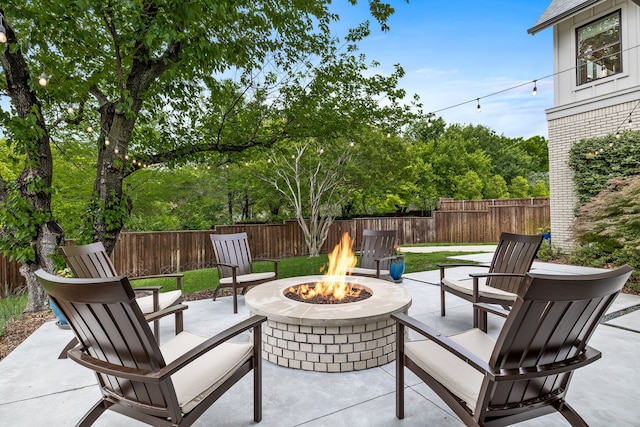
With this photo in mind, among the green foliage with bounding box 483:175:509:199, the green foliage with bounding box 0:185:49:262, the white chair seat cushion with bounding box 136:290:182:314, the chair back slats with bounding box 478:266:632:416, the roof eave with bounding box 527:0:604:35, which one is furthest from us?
the green foliage with bounding box 483:175:509:199

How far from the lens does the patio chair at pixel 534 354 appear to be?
135cm

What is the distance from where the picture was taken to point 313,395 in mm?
2258

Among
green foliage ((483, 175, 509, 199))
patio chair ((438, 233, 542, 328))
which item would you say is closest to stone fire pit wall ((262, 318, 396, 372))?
patio chair ((438, 233, 542, 328))

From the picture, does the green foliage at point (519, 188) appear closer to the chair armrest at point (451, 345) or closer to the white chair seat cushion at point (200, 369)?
the chair armrest at point (451, 345)

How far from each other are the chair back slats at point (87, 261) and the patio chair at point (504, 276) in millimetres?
3637

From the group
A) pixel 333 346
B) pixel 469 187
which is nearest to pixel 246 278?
pixel 333 346

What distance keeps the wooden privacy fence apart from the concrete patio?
20.2 feet

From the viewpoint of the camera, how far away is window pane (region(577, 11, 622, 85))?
7.37 m

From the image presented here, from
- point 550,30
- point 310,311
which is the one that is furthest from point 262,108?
point 550,30

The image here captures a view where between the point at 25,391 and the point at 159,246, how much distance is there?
25.0 feet

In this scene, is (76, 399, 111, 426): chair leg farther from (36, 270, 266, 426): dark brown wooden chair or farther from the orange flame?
the orange flame

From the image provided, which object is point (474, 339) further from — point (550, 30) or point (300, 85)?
point (550, 30)

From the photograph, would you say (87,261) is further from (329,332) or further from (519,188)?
(519,188)

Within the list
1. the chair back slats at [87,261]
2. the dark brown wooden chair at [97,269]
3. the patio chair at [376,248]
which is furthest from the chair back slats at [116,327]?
the patio chair at [376,248]
